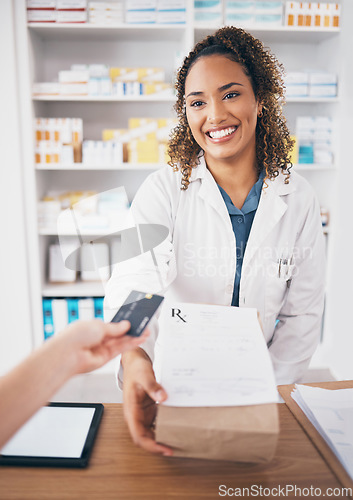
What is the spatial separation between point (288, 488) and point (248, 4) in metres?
2.69

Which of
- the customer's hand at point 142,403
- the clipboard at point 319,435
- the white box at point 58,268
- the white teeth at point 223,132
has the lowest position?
the white box at point 58,268

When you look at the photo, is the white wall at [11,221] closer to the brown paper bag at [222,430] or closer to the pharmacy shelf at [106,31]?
the pharmacy shelf at [106,31]

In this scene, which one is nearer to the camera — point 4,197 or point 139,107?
point 4,197

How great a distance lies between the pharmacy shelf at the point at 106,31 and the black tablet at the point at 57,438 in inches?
93.2

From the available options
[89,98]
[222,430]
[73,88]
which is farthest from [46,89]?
[222,430]

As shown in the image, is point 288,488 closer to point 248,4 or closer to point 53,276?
point 53,276

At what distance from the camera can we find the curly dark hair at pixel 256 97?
1402mm

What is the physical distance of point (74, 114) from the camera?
2951 millimetres

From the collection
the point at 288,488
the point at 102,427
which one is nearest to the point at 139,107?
the point at 102,427

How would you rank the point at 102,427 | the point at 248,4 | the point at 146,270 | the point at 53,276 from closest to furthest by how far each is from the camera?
the point at 102,427, the point at 146,270, the point at 248,4, the point at 53,276

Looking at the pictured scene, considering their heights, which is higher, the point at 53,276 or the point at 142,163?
the point at 142,163

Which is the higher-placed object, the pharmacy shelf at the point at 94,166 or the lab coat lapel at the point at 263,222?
the pharmacy shelf at the point at 94,166

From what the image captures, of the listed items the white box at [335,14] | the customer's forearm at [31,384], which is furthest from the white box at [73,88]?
the customer's forearm at [31,384]

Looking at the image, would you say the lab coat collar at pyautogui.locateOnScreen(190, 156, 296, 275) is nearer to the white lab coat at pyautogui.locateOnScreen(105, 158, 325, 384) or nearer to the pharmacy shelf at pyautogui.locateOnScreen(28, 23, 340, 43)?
the white lab coat at pyautogui.locateOnScreen(105, 158, 325, 384)
